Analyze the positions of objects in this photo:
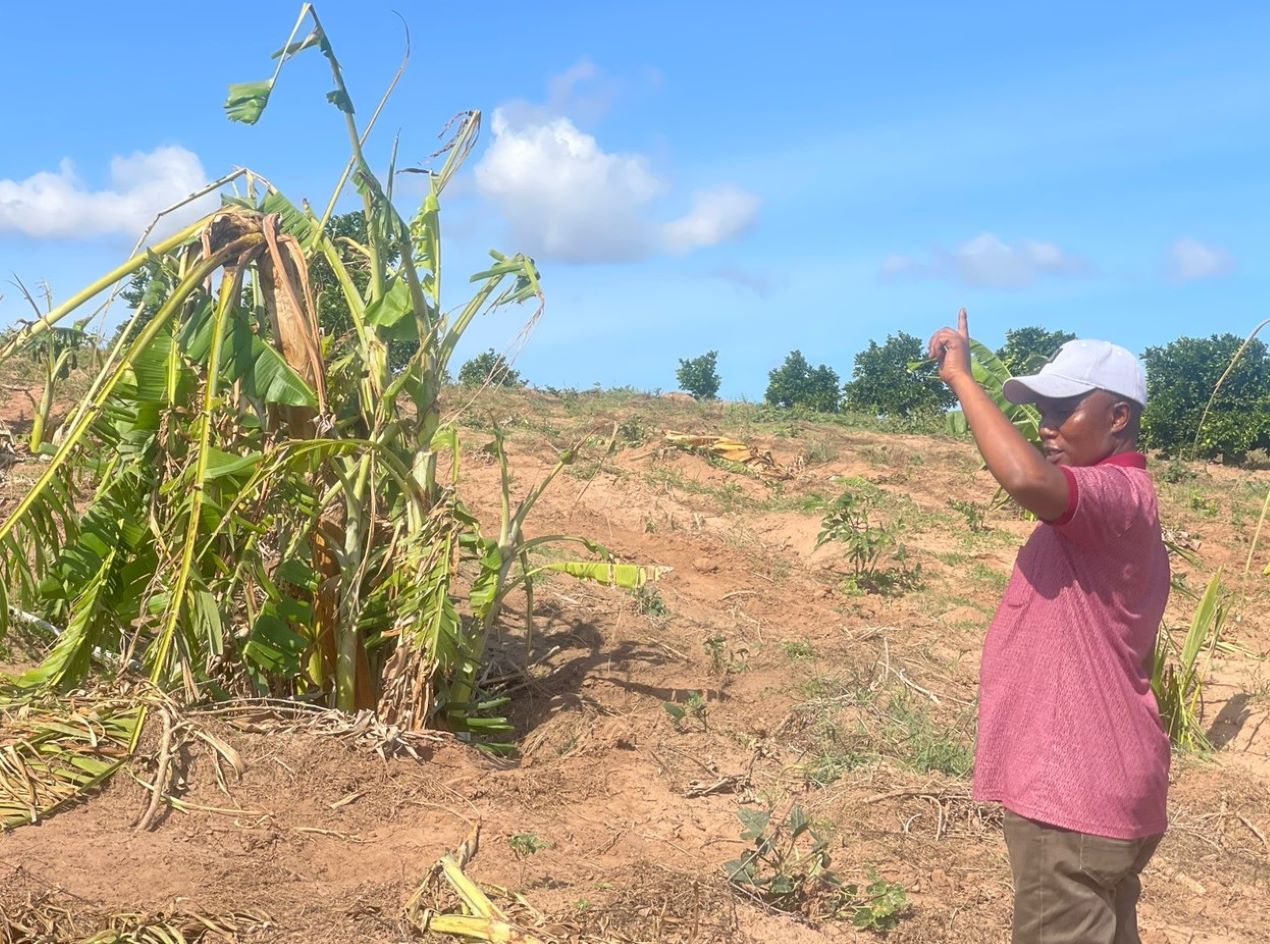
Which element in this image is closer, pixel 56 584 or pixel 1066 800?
pixel 1066 800

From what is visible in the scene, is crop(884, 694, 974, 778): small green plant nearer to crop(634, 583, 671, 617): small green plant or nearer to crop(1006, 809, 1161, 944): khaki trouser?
crop(634, 583, 671, 617): small green plant

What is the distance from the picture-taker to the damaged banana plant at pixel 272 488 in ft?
13.8

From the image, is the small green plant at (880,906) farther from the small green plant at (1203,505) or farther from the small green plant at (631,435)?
the small green plant at (1203,505)

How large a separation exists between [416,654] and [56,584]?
50.4 inches

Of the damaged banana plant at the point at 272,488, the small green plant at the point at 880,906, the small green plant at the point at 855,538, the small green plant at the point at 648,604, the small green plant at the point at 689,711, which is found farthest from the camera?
the small green plant at the point at 855,538

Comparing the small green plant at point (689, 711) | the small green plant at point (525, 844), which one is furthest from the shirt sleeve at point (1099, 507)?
the small green plant at point (689, 711)

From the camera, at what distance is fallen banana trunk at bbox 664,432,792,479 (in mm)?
12828

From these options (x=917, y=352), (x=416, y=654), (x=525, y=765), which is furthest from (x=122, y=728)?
(x=917, y=352)

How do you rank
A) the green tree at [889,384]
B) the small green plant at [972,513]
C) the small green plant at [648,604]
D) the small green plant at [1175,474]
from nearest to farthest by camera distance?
the small green plant at [648,604], the small green plant at [972,513], the small green plant at [1175,474], the green tree at [889,384]

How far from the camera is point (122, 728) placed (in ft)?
13.7

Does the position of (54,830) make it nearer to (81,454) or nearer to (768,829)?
(81,454)

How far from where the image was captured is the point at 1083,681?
2.46 metres

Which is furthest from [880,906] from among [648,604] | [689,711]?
[648,604]

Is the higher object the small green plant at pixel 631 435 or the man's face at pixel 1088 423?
the small green plant at pixel 631 435
